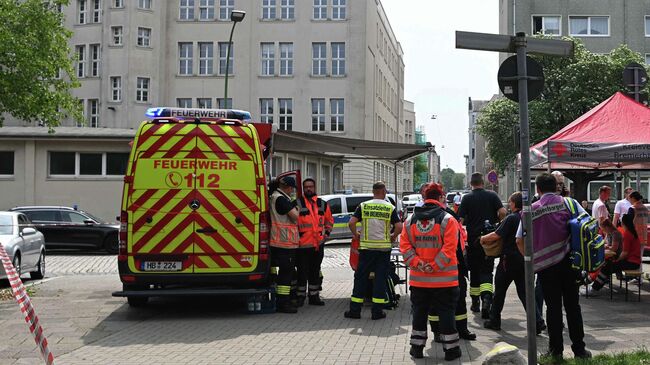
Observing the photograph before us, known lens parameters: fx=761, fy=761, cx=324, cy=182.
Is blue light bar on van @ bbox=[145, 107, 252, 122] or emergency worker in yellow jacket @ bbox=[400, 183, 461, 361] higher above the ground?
blue light bar on van @ bbox=[145, 107, 252, 122]

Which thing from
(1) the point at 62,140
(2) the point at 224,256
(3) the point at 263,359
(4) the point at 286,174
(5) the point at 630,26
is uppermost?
(5) the point at 630,26

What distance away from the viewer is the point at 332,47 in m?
55.8

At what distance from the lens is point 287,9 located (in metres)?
55.8

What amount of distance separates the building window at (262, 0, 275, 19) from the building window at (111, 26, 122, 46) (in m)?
10.3

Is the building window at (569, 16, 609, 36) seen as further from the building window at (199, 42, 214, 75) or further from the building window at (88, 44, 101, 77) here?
the building window at (88, 44, 101, 77)

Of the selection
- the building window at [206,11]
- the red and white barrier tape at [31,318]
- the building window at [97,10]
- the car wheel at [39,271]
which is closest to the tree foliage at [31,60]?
the car wheel at [39,271]

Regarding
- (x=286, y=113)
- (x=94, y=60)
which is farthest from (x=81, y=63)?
(x=286, y=113)

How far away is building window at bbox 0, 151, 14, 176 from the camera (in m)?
32.5

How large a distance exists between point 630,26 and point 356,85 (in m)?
20.0

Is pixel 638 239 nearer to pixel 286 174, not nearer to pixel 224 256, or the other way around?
pixel 286 174

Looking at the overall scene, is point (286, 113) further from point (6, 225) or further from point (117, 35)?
point (6, 225)

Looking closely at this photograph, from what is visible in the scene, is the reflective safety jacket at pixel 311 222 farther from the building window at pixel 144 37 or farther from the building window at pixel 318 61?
→ the building window at pixel 144 37

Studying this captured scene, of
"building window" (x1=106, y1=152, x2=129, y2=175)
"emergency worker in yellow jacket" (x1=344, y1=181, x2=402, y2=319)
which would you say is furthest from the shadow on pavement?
"building window" (x1=106, y1=152, x2=129, y2=175)

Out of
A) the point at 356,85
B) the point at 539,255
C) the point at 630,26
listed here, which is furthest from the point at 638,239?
the point at 630,26
